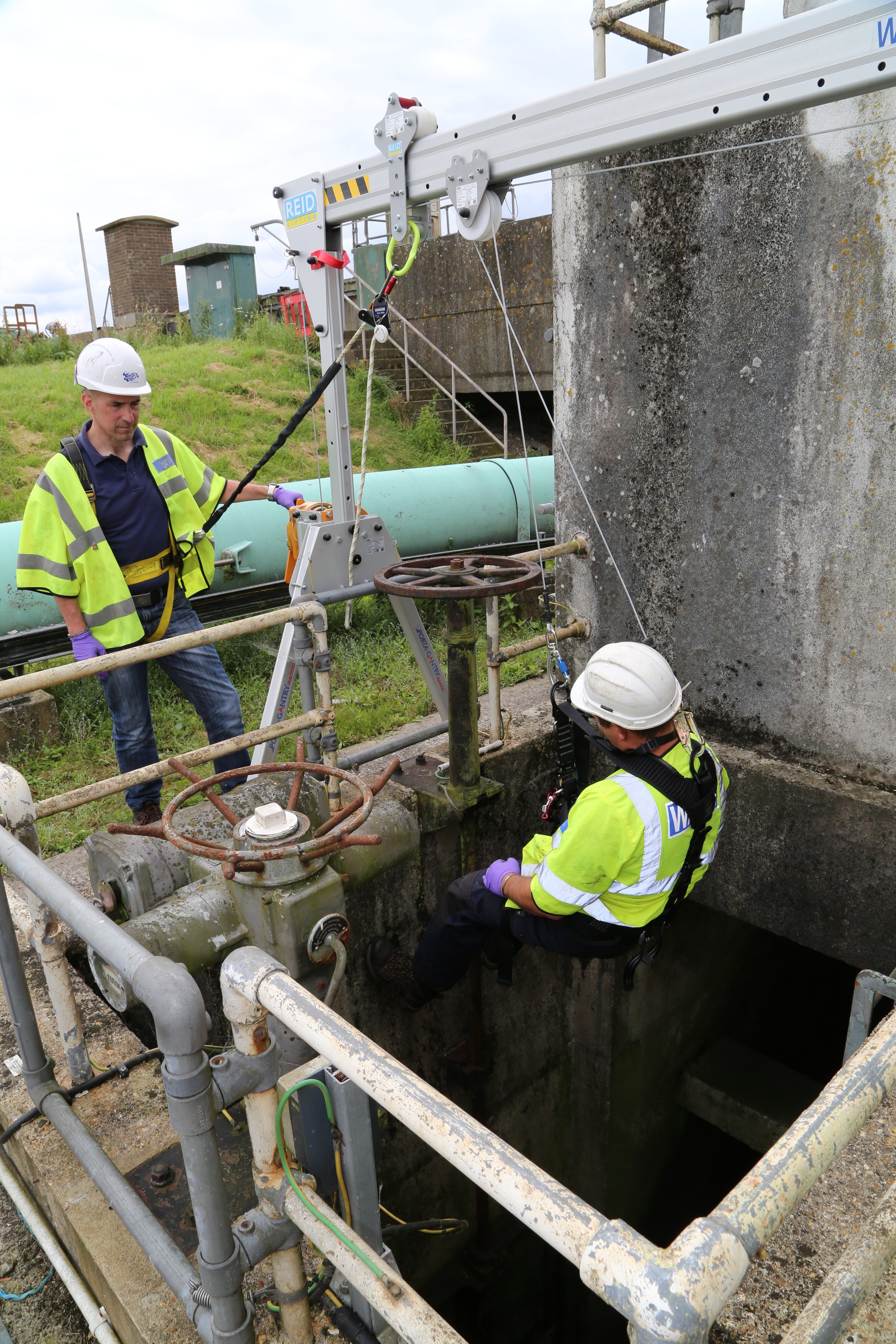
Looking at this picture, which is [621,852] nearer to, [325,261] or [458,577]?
[458,577]

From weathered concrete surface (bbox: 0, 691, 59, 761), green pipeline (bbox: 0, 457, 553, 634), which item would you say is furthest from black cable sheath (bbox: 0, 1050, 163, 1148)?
green pipeline (bbox: 0, 457, 553, 634)

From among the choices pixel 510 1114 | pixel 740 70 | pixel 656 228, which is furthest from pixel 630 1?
pixel 510 1114

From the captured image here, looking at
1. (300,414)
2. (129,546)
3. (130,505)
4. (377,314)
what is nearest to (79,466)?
(130,505)

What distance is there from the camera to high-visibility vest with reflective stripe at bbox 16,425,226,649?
3301 mm

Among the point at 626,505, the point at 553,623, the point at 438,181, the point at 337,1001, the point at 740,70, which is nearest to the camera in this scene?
the point at 740,70

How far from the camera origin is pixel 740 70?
2.22m

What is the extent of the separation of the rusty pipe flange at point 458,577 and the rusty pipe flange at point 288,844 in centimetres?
67

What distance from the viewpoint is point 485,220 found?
9.58ft

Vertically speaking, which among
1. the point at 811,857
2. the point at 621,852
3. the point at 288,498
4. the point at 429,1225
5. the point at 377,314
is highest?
the point at 377,314

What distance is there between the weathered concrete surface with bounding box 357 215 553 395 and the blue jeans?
7.79 metres

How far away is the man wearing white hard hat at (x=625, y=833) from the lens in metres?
2.63

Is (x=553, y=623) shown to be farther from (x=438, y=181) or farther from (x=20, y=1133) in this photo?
(x=20, y=1133)

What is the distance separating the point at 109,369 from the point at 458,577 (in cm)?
149

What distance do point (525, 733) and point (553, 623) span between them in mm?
690
